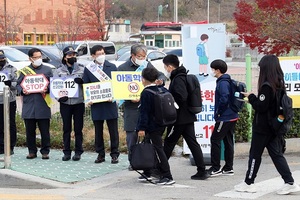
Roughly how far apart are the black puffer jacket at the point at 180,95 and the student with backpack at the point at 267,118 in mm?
1110

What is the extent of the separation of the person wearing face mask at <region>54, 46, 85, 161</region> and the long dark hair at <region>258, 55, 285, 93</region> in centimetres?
354

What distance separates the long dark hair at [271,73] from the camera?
802 cm

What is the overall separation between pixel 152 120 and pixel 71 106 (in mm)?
2288

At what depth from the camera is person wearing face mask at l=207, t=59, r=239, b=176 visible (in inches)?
367

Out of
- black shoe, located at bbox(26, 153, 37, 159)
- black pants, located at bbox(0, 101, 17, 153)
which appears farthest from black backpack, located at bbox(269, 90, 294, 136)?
black pants, located at bbox(0, 101, 17, 153)

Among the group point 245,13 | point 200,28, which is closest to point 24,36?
point 245,13

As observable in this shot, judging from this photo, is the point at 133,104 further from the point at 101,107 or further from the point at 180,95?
the point at 180,95

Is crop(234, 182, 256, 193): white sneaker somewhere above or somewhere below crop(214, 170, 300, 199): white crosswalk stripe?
above

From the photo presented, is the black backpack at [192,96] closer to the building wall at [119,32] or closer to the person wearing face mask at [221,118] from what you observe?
the person wearing face mask at [221,118]

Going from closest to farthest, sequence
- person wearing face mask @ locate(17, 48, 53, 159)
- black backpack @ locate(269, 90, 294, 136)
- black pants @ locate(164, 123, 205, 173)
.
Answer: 1. black backpack @ locate(269, 90, 294, 136)
2. black pants @ locate(164, 123, 205, 173)
3. person wearing face mask @ locate(17, 48, 53, 159)

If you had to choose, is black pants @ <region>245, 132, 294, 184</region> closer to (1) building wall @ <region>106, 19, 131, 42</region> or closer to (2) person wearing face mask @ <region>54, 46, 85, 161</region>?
(2) person wearing face mask @ <region>54, 46, 85, 161</region>

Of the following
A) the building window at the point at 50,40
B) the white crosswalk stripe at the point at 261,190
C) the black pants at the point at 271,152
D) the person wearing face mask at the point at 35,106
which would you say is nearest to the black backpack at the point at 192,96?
the black pants at the point at 271,152

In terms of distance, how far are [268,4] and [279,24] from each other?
8.01 ft

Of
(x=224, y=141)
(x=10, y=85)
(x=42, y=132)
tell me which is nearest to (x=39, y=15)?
(x=10, y=85)
